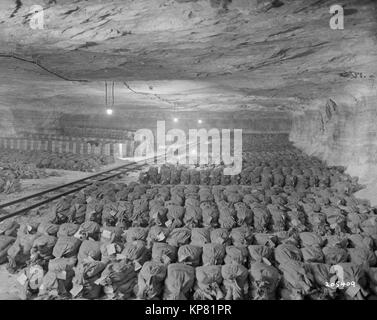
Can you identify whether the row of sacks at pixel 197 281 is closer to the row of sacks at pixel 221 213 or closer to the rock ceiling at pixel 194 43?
the row of sacks at pixel 221 213

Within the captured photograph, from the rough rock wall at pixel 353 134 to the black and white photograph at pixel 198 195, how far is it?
10cm

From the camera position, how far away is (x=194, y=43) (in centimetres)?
655

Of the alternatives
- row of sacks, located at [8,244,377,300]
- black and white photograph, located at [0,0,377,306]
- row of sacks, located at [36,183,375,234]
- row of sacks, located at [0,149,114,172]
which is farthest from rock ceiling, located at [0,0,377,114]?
row of sacks, located at [0,149,114,172]

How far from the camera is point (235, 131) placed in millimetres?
31812

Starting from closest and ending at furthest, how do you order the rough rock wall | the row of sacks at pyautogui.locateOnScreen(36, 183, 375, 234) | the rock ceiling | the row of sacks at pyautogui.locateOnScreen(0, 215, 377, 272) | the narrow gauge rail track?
the rock ceiling
the row of sacks at pyautogui.locateOnScreen(0, 215, 377, 272)
the row of sacks at pyautogui.locateOnScreen(36, 183, 375, 234)
the narrow gauge rail track
the rough rock wall

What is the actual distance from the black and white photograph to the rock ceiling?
0.04 meters

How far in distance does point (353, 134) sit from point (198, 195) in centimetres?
736

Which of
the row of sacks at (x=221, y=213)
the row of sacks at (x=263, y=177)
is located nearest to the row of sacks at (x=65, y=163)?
the row of sacks at (x=263, y=177)

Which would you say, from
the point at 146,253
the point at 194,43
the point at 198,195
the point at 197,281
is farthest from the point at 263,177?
the point at 197,281

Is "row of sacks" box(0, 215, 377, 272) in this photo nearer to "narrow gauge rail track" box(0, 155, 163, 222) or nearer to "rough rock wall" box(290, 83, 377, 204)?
"narrow gauge rail track" box(0, 155, 163, 222)

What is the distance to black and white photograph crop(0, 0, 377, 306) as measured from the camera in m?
4.70
